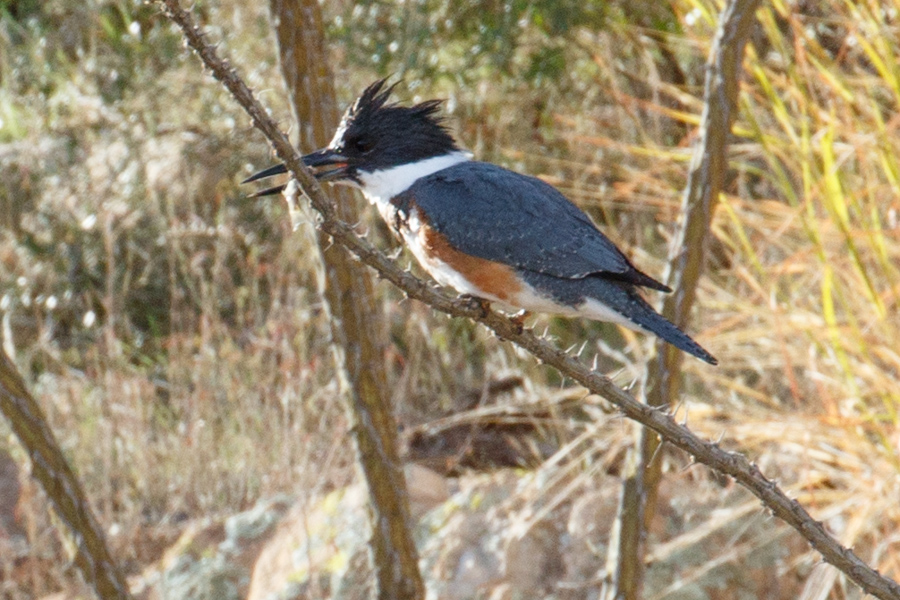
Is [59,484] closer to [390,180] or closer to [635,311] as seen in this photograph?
[390,180]

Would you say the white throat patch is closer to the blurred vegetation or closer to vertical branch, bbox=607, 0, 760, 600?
vertical branch, bbox=607, 0, 760, 600

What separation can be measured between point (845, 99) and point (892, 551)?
1.66 metres

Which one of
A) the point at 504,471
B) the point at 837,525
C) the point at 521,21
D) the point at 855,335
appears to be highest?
the point at 521,21

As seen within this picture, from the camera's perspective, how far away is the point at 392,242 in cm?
751

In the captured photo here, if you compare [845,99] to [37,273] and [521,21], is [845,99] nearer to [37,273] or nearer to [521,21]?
[521,21]

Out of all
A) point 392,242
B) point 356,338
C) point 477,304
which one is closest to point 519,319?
point 477,304

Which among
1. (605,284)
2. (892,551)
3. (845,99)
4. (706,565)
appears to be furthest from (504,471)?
(605,284)

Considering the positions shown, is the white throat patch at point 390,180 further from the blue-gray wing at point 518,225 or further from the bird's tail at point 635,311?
the bird's tail at point 635,311

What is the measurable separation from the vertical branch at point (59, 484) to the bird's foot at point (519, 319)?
1309 millimetres

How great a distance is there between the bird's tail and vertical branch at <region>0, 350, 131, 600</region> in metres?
1.51

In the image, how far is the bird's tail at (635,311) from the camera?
2.49m

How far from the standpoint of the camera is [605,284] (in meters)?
2.75

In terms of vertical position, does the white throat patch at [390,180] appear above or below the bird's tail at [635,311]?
above

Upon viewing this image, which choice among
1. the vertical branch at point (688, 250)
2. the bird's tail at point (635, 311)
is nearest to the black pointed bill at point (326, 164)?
the bird's tail at point (635, 311)
